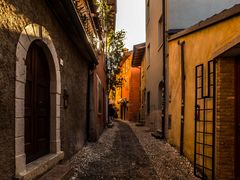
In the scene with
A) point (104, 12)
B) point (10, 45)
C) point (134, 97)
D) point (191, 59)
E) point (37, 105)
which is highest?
point (104, 12)

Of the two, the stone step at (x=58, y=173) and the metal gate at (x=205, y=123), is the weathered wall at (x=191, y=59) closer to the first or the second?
the metal gate at (x=205, y=123)

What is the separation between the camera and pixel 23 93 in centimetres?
333

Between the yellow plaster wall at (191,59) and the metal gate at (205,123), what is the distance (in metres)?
0.31

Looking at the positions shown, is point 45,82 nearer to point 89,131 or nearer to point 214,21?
point 214,21

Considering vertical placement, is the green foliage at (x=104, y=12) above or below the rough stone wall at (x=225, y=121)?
above

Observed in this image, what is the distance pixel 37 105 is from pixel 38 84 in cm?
32

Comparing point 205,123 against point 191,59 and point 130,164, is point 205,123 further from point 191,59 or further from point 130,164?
point 130,164

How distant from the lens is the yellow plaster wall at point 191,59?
4698 mm

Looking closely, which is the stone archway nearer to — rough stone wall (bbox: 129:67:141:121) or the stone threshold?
the stone threshold

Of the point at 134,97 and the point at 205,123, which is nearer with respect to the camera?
the point at 205,123

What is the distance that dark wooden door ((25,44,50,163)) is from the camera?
4004 mm

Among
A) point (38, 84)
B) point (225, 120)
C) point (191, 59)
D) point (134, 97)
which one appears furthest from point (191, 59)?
point (134, 97)

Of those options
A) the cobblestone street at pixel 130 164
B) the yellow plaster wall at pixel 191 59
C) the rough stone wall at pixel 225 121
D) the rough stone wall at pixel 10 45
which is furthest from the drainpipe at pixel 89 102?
the rough stone wall at pixel 225 121

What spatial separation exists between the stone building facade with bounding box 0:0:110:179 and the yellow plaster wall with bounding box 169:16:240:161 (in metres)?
2.40
